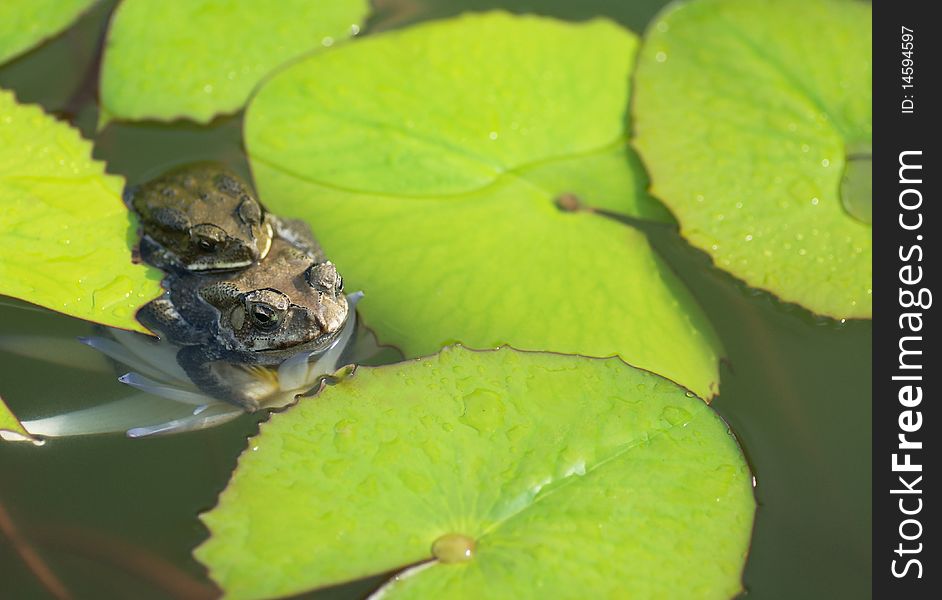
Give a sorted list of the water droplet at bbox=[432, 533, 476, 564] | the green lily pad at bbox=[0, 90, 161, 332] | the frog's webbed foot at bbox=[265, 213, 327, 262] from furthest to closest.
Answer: the frog's webbed foot at bbox=[265, 213, 327, 262] → the green lily pad at bbox=[0, 90, 161, 332] → the water droplet at bbox=[432, 533, 476, 564]

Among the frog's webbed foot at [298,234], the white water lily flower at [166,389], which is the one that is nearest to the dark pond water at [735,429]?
the white water lily flower at [166,389]

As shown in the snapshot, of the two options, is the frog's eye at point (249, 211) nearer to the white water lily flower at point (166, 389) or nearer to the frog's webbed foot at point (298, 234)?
the frog's webbed foot at point (298, 234)

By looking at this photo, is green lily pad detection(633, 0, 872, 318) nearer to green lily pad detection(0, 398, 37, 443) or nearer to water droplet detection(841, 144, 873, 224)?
water droplet detection(841, 144, 873, 224)

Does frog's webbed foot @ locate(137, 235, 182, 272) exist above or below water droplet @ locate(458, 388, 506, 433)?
below

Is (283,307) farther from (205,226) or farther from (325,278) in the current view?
(205,226)

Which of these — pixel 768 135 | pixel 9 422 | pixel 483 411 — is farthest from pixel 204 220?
pixel 768 135

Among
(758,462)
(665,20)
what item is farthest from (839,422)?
(665,20)

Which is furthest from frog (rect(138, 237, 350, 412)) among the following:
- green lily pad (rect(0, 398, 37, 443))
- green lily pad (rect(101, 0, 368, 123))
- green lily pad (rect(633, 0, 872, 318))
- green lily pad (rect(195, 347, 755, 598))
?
green lily pad (rect(633, 0, 872, 318))

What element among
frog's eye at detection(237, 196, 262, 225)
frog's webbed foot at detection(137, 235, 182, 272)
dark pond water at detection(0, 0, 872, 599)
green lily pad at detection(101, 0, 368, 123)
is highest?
green lily pad at detection(101, 0, 368, 123)
